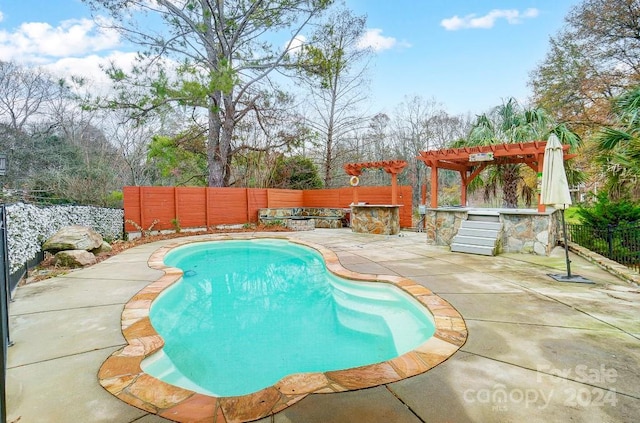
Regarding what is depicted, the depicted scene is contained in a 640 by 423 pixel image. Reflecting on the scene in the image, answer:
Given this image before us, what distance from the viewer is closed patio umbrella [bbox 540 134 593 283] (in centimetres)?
438

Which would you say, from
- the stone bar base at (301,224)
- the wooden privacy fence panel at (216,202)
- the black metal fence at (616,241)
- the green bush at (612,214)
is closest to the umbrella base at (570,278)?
the black metal fence at (616,241)

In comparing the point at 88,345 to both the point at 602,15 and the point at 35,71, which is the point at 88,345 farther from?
the point at 35,71

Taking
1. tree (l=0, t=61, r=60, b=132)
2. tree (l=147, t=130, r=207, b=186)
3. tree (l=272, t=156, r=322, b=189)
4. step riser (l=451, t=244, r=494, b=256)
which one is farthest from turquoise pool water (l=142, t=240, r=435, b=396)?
tree (l=0, t=61, r=60, b=132)

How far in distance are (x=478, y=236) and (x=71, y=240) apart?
28.3 feet

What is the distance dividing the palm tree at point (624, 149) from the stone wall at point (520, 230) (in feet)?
4.28

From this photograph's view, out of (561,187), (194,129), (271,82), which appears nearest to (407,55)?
(271,82)

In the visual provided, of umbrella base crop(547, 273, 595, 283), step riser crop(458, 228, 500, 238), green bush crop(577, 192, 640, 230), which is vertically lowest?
umbrella base crop(547, 273, 595, 283)

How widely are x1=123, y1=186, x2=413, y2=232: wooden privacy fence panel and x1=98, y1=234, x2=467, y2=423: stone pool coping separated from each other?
26.0 ft

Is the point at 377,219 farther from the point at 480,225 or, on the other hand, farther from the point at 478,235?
the point at 478,235

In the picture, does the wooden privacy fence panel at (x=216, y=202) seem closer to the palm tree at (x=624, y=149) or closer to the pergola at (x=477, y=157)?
the pergola at (x=477, y=157)

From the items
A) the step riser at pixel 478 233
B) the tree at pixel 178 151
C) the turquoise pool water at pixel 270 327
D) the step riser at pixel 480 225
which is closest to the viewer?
the turquoise pool water at pixel 270 327

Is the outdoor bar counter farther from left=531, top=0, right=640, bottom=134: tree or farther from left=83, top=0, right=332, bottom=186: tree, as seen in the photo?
left=531, top=0, right=640, bottom=134: tree

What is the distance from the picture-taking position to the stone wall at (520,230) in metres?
6.41

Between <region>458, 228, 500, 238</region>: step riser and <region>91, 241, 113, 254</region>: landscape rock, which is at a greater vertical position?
<region>458, 228, 500, 238</region>: step riser
